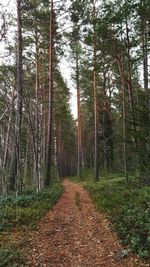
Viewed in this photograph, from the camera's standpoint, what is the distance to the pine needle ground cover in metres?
6.16

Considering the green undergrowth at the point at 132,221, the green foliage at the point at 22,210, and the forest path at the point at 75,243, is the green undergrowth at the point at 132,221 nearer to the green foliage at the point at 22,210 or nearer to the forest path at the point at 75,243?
the forest path at the point at 75,243

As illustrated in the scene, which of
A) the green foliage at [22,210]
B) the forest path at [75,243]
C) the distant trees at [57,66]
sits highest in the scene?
the distant trees at [57,66]

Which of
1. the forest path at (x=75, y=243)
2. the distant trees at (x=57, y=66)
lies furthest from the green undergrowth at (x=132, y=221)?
the distant trees at (x=57, y=66)

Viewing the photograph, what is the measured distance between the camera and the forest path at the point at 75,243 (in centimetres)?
599

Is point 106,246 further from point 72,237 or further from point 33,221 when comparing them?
point 33,221

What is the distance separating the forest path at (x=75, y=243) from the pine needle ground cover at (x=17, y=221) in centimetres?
26

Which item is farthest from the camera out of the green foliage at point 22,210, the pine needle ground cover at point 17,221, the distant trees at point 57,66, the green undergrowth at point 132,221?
the distant trees at point 57,66

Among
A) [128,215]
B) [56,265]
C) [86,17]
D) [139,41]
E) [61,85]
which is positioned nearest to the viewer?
[56,265]

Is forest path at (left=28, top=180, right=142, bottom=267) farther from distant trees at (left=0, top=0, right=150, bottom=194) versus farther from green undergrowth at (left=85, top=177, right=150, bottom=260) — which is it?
distant trees at (left=0, top=0, right=150, bottom=194)

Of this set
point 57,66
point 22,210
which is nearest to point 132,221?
point 22,210

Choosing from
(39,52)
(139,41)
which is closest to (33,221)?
(139,41)

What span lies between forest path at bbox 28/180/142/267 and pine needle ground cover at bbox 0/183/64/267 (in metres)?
0.26

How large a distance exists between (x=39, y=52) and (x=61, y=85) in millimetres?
5427

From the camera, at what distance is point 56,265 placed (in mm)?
5879
